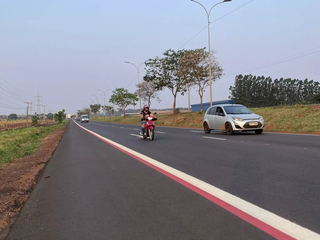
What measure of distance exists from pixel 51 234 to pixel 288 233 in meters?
2.63

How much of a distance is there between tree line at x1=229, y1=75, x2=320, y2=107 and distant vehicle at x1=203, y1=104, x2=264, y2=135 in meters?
57.9

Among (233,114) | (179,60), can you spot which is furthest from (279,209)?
(179,60)

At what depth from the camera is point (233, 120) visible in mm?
12766

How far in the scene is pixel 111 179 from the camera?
17.6 ft

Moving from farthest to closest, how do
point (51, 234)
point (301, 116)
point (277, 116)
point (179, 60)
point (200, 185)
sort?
point (179, 60) < point (277, 116) < point (301, 116) < point (200, 185) < point (51, 234)

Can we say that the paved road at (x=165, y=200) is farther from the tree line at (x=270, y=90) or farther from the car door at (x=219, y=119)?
the tree line at (x=270, y=90)

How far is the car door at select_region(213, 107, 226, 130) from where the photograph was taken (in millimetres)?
13735

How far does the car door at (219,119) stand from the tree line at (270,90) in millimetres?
58261

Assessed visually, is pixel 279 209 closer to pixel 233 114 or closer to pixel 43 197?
pixel 43 197

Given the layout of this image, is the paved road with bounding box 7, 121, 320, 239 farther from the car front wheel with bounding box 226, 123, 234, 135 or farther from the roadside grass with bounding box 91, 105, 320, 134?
the roadside grass with bounding box 91, 105, 320, 134

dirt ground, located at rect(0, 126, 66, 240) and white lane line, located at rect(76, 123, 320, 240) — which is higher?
white lane line, located at rect(76, 123, 320, 240)

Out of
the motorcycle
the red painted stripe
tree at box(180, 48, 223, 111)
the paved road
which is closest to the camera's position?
the red painted stripe

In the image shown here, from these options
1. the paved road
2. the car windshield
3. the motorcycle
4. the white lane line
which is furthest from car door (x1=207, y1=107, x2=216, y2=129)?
the white lane line

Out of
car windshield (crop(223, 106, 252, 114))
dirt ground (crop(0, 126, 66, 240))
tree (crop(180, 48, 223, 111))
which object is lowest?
dirt ground (crop(0, 126, 66, 240))
